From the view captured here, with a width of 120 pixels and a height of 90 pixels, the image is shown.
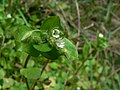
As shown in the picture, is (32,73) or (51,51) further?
(32,73)

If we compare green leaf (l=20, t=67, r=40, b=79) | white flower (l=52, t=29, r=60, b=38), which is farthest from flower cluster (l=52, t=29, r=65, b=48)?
green leaf (l=20, t=67, r=40, b=79)

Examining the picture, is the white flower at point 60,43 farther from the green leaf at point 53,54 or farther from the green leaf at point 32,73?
the green leaf at point 32,73

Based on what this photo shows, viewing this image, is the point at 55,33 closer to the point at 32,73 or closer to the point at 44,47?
the point at 44,47

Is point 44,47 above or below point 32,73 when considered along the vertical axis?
above

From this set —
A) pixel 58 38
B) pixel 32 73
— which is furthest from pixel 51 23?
pixel 32 73

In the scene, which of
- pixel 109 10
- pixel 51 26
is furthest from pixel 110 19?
pixel 51 26

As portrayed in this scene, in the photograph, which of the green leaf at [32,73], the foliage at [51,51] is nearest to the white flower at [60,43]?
the foliage at [51,51]

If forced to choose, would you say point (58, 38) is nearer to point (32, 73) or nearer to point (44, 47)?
point (44, 47)

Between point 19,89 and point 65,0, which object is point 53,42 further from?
→ point 65,0
